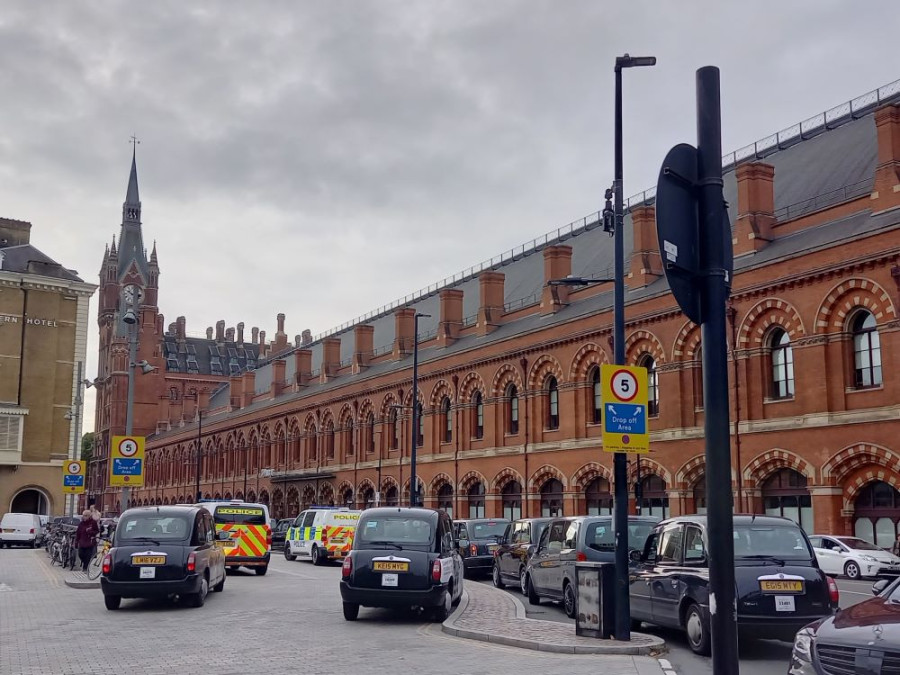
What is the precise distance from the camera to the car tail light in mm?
15336

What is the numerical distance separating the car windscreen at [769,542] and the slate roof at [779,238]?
667 inches

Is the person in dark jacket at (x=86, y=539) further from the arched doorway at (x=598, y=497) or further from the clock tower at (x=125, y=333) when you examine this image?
the clock tower at (x=125, y=333)

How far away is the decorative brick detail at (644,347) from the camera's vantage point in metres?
35.6

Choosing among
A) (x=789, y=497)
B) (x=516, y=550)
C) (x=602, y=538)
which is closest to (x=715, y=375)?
(x=602, y=538)

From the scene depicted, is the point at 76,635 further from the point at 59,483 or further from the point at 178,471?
the point at 178,471

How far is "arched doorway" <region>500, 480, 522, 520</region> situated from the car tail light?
2795 cm

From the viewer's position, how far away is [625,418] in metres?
13.3

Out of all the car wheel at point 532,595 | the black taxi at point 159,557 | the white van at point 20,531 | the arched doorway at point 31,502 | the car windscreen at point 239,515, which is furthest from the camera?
the arched doorway at point 31,502

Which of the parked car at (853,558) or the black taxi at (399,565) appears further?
the parked car at (853,558)

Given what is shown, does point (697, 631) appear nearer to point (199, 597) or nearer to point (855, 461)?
point (199, 597)

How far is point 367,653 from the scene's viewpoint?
12.1 meters

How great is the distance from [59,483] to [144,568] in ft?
152

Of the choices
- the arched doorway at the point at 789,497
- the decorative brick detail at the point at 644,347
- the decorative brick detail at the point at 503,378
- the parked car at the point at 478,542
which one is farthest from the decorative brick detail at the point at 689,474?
the decorative brick detail at the point at 503,378

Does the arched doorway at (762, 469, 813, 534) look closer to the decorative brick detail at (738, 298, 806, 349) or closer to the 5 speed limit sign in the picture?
the decorative brick detail at (738, 298, 806, 349)
